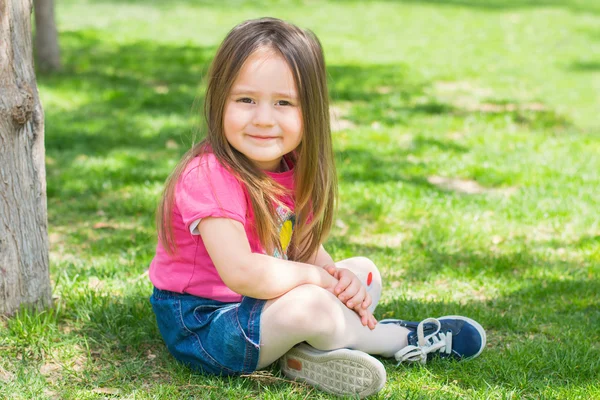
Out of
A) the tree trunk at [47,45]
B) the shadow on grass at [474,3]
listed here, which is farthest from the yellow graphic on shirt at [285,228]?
the shadow on grass at [474,3]

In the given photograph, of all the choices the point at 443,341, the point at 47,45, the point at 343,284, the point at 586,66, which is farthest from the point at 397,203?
the point at 586,66

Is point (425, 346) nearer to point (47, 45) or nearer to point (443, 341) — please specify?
point (443, 341)

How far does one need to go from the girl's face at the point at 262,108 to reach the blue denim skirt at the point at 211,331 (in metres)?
0.51

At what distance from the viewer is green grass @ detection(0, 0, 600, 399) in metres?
2.74

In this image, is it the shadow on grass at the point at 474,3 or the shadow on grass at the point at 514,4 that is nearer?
the shadow on grass at the point at 474,3

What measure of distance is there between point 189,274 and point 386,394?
2.50 ft

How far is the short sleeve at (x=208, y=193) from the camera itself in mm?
2455

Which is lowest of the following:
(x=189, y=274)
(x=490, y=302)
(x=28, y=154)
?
(x=490, y=302)

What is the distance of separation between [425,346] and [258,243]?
71 cm

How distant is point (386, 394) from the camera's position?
100 inches

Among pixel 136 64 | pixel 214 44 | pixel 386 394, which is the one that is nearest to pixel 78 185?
pixel 386 394

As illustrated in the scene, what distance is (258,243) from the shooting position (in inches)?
105

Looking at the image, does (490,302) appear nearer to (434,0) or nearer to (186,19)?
(186,19)

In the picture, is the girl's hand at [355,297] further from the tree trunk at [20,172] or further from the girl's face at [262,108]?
the tree trunk at [20,172]
